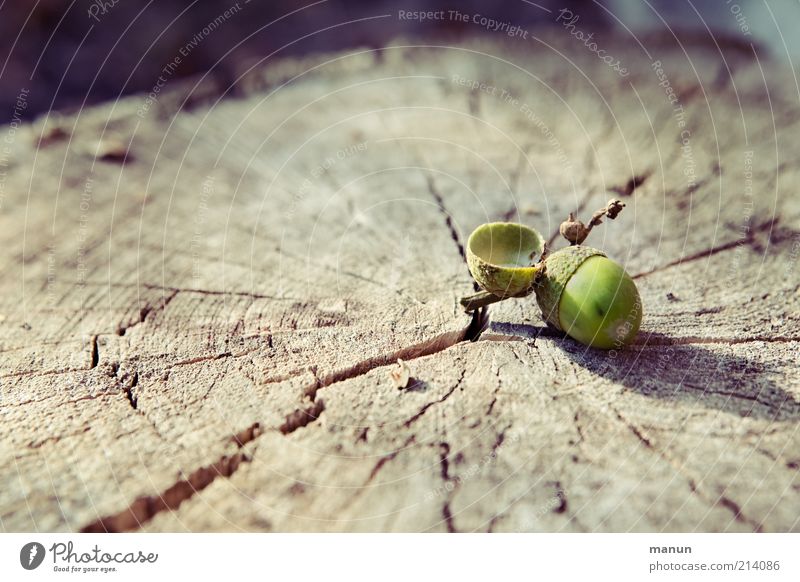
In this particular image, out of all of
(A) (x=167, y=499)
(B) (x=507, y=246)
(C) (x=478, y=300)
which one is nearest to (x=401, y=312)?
(C) (x=478, y=300)

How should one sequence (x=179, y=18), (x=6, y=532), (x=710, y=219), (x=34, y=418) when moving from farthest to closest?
(x=179, y=18)
(x=710, y=219)
(x=34, y=418)
(x=6, y=532)

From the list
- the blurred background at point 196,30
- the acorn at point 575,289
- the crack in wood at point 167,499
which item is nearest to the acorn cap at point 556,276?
the acorn at point 575,289

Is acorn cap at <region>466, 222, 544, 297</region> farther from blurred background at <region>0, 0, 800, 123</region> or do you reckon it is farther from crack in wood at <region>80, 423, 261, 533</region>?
blurred background at <region>0, 0, 800, 123</region>

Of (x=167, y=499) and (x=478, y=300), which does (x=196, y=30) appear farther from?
(x=167, y=499)

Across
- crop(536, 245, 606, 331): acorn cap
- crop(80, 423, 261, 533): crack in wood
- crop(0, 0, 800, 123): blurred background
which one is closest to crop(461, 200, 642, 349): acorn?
crop(536, 245, 606, 331): acorn cap

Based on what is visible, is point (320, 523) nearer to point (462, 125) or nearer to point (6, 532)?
point (6, 532)

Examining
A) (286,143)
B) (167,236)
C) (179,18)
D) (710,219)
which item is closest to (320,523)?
(167,236)
